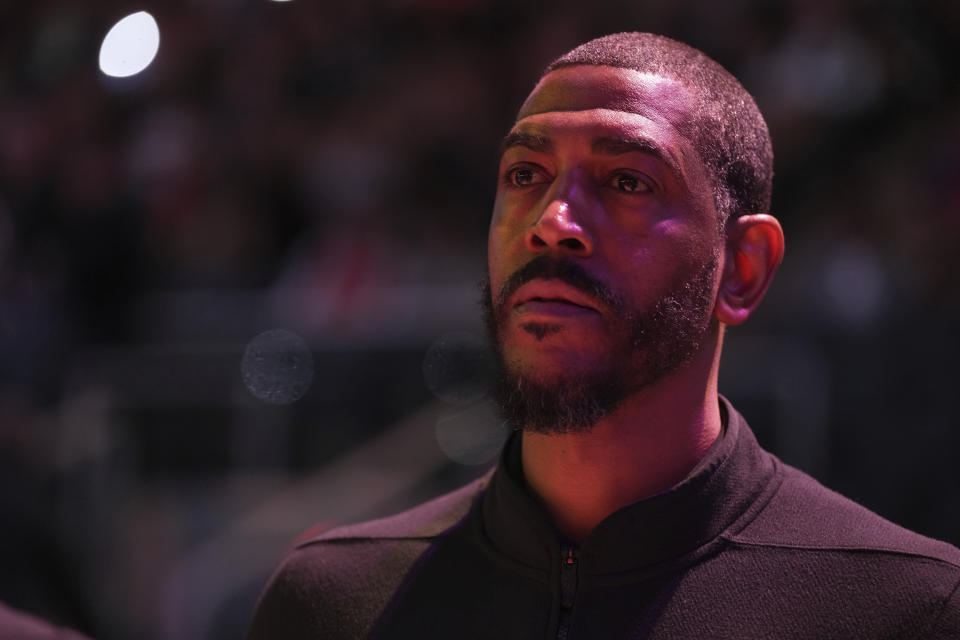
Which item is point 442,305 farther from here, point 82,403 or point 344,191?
point 82,403

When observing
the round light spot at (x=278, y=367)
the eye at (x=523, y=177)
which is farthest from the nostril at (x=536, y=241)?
the round light spot at (x=278, y=367)

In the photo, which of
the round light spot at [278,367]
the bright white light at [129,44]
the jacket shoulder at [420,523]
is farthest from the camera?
the round light spot at [278,367]

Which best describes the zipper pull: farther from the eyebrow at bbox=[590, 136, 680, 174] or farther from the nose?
the eyebrow at bbox=[590, 136, 680, 174]

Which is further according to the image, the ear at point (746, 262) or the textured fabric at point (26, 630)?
the textured fabric at point (26, 630)

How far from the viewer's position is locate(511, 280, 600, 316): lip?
74.0 inches

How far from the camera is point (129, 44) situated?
2.72 meters

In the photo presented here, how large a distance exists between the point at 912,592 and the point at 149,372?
14.4 feet

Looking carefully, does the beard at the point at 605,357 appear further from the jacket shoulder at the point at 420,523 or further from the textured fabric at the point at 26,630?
the textured fabric at the point at 26,630

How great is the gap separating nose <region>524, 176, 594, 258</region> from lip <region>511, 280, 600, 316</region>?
62 mm

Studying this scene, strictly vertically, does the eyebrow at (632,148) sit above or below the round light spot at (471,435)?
above

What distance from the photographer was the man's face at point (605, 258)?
6.16 feet

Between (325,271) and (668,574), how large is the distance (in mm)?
4442

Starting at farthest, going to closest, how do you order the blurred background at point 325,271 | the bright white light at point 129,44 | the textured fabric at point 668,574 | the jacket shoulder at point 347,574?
the blurred background at point 325,271 → the bright white light at point 129,44 → the jacket shoulder at point 347,574 → the textured fabric at point 668,574

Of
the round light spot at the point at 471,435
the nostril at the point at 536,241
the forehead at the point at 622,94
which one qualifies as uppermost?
the forehead at the point at 622,94
